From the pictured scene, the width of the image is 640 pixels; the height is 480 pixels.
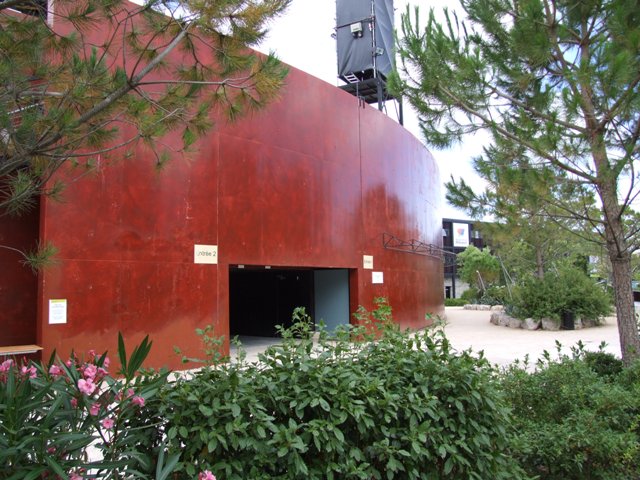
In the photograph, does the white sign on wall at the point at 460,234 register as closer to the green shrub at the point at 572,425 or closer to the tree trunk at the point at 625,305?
the tree trunk at the point at 625,305

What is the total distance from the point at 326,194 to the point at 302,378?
1044 cm

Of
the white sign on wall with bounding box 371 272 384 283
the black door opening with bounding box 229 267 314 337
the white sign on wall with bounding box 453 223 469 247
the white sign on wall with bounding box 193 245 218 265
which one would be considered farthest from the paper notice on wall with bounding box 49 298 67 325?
the white sign on wall with bounding box 453 223 469 247

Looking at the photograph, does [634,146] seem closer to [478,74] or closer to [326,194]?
[478,74]

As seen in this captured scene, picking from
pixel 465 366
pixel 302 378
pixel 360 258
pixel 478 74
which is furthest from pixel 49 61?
pixel 360 258

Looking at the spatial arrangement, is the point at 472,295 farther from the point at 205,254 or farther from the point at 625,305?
the point at 625,305

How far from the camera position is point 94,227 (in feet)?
28.6

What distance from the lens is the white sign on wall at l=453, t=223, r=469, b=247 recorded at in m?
53.3

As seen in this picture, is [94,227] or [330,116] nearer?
[94,227]

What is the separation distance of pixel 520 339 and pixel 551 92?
10.5 metres

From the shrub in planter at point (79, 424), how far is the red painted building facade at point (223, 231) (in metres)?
3.49

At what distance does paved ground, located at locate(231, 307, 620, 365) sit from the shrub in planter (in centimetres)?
870

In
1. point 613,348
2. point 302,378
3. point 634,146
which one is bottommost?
point 613,348

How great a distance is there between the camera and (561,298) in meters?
17.7

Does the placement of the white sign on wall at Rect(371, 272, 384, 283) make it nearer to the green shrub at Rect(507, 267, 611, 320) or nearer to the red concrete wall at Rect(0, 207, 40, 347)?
the green shrub at Rect(507, 267, 611, 320)
